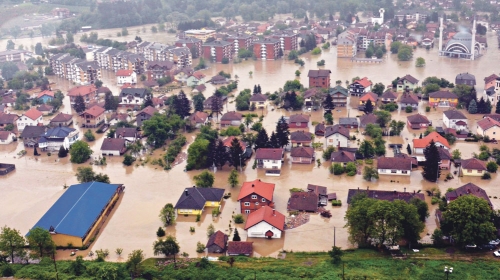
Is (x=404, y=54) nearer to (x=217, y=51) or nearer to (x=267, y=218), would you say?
(x=217, y=51)

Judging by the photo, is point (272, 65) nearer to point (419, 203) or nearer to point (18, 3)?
point (419, 203)

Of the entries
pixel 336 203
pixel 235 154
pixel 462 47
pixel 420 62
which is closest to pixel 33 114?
pixel 235 154

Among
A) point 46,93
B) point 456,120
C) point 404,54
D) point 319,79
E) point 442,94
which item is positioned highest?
point 404,54

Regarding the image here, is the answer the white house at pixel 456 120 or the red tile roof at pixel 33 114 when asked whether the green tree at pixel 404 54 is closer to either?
the white house at pixel 456 120

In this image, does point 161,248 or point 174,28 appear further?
point 174,28

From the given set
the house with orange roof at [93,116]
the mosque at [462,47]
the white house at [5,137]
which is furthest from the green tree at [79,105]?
the mosque at [462,47]

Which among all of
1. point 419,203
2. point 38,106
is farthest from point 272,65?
point 419,203
